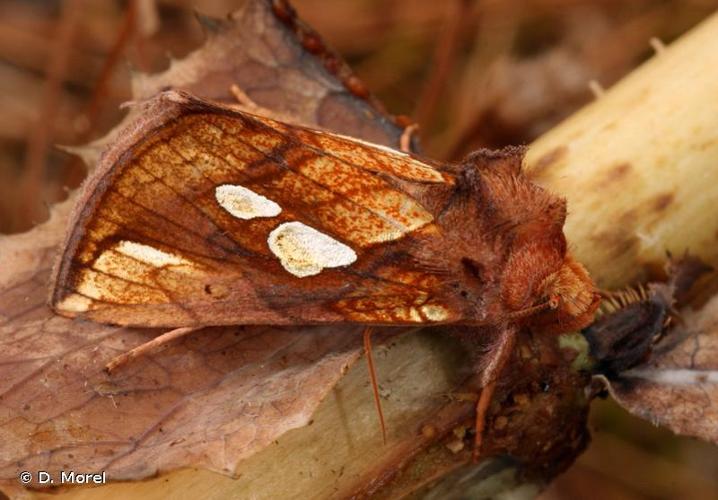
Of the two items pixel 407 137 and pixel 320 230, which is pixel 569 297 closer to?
pixel 320 230

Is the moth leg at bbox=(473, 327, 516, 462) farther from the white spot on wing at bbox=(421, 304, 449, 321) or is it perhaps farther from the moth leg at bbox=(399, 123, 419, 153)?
the moth leg at bbox=(399, 123, 419, 153)

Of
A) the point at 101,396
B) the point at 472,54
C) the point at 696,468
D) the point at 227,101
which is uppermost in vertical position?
the point at 472,54

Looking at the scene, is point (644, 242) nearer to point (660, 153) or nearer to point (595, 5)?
point (660, 153)

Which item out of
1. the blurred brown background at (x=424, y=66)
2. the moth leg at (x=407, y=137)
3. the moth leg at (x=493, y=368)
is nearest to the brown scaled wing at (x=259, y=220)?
the moth leg at (x=493, y=368)

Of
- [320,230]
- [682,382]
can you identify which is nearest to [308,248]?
[320,230]

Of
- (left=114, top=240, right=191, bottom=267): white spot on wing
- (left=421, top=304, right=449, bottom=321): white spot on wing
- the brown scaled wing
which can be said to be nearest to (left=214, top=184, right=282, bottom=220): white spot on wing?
the brown scaled wing

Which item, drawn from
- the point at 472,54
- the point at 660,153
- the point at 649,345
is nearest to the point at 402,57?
the point at 472,54
